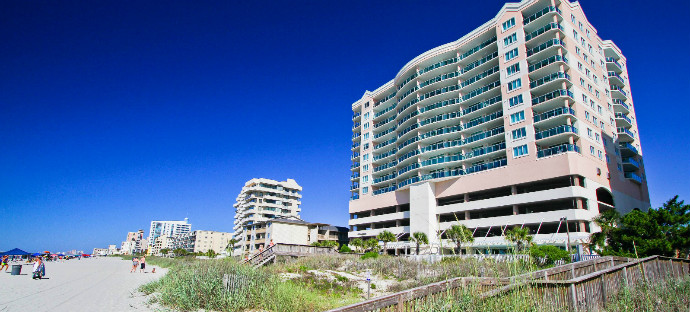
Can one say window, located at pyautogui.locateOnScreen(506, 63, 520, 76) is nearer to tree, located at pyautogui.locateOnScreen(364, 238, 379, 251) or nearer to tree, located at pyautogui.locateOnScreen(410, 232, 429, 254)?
tree, located at pyautogui.locateOnScreen(410, 232, 429, 254)

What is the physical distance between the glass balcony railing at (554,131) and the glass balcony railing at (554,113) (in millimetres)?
1720

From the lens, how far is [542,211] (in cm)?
4559

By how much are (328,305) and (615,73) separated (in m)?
64.6

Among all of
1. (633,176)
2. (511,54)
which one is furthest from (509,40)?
(633,176)

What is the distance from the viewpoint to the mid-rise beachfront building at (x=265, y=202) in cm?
10850

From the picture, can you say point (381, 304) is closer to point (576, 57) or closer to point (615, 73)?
point (576, 57)

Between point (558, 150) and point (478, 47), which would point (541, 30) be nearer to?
point (478, 47)

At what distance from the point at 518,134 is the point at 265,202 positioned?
79793 millimetres

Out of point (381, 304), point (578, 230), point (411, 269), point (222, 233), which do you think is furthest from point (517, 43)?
point (222, 233)

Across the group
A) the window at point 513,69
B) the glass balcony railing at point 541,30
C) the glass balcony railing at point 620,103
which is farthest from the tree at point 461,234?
the glass balcony railing at point 620,103

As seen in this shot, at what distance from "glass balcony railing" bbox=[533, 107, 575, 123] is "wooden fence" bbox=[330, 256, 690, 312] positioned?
3740cm

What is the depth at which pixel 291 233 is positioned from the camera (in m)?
85.2

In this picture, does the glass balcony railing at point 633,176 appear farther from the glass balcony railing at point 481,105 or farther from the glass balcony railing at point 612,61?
the glass balcony railing at point 481,105

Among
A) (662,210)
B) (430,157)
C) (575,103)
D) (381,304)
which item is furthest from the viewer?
(430,157)
